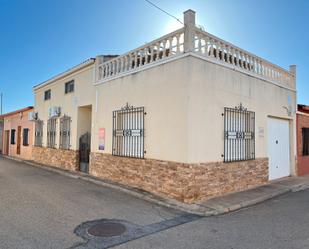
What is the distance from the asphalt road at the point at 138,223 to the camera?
3.76 m

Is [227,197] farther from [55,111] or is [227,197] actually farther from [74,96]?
[55,111]

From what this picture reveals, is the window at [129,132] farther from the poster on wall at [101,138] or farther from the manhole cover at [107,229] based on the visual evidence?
the manhole cover at [107,229]

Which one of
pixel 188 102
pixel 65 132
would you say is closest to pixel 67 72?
pixel 65 132

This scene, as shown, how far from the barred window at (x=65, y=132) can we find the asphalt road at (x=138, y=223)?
4885mm

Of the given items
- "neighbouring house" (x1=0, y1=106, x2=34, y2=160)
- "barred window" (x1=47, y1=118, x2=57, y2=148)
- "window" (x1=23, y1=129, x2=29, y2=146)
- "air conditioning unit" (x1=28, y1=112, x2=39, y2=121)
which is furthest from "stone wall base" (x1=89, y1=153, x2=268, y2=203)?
"window" (x1=23, y1=129, x2=29, y2=146)

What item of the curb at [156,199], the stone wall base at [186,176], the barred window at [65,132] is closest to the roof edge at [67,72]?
the barred window at [65,132]

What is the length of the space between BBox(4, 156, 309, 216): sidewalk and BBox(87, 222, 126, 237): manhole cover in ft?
5.63

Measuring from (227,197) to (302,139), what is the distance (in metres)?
6.51

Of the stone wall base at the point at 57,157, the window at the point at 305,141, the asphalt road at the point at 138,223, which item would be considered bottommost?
the asphalt road at the point at 138,223

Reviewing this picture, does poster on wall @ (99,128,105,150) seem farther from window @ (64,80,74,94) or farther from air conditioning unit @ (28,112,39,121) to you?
air conditioning unit @ (28,112,39,121)

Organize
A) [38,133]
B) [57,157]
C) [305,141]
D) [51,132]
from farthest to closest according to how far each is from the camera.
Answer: [38,133] < [51,132] < [57,157] < [305,141]

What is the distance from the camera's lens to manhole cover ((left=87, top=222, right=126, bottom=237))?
4094 millimetres

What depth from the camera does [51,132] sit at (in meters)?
13.5

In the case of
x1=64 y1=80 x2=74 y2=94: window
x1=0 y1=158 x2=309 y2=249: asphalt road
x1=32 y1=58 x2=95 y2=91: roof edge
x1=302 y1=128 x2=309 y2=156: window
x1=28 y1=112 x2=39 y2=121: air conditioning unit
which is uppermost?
x1=32 y1=58 x2=95 y2=91: roof edge
